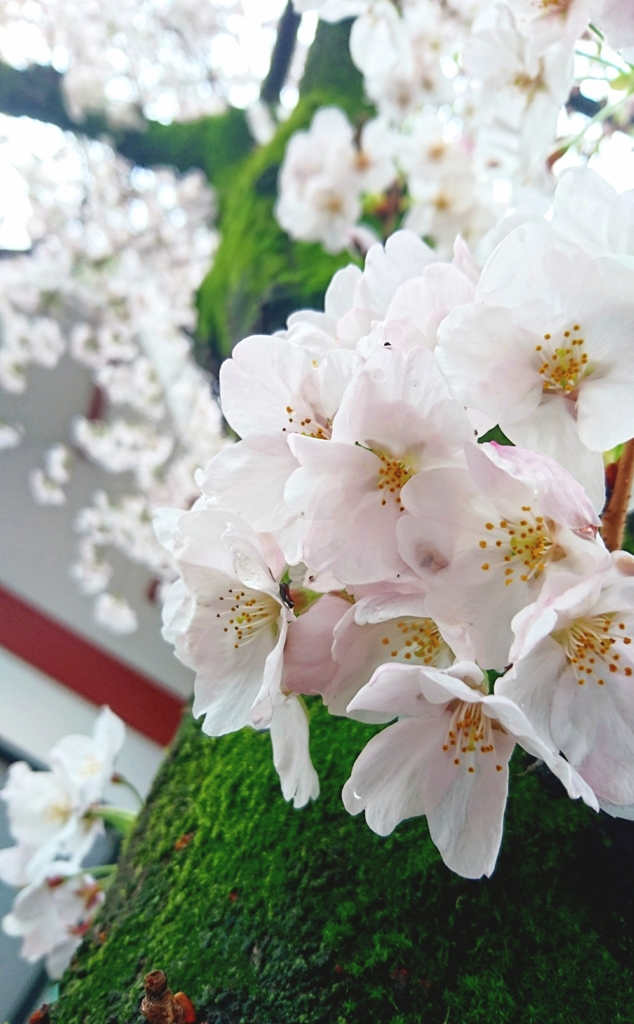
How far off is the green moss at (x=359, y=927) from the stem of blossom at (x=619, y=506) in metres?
0.25

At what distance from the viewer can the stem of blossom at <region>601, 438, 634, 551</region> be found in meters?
0.43

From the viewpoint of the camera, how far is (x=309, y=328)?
474 millimetres

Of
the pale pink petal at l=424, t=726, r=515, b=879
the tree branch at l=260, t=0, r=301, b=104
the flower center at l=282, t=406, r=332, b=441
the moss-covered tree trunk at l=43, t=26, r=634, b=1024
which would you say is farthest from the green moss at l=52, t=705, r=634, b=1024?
the tree branch at l=260, t=0, r=301, b=104

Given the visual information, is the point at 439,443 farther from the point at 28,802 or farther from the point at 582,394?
the point at 28,802

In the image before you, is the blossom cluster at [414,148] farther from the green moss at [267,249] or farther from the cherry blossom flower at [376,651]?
the cherry blossom flower at [376,651]

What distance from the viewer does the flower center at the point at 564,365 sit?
0.39m

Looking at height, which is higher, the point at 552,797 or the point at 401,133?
the point at 401,133

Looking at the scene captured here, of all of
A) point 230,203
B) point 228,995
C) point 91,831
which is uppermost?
point 230,203

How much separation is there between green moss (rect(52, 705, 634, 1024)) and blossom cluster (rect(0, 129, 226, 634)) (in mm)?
2227

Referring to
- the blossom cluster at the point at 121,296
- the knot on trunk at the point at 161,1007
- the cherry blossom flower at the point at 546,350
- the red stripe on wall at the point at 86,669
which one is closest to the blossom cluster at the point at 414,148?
the cherry blossom flower at the point at 546,350

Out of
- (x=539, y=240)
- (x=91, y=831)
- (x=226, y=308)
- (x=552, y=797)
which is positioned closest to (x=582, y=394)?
(x=539, y=240)

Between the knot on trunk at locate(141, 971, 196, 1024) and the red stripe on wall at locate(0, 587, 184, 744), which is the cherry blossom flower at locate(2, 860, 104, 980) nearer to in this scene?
the knot on trunk at locate(141, 971, 196, 1024)

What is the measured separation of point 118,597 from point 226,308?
83.4 inches

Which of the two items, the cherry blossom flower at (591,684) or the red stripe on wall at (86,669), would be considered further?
the red stripe on wall at (86,669)
